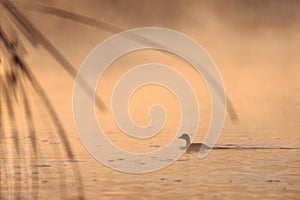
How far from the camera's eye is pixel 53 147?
5.33 metres

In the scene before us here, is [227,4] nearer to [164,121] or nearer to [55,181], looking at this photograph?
[164,121]

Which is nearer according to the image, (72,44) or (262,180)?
(262,180)

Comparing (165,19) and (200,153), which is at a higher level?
(165,19)

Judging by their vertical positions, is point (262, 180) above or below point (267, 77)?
below

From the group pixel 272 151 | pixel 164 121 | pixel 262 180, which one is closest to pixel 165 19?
pixel 164 121

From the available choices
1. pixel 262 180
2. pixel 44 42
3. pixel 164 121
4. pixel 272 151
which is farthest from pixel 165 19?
pixel 44 42

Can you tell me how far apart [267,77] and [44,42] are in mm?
6063

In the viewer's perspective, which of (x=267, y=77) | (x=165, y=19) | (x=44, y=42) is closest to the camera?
(x=44, y=42)

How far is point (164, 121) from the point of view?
632 centimetres

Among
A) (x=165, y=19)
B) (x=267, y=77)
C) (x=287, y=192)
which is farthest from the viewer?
(x=267, y=77)

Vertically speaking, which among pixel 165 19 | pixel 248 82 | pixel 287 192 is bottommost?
pixel 287 192

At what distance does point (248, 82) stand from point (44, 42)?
19.5ft

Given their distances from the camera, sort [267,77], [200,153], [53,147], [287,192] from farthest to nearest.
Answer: [267,77], [200,153], [53,147], [287,192]

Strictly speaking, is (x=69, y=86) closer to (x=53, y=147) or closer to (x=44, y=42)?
(x=53, y=147)
